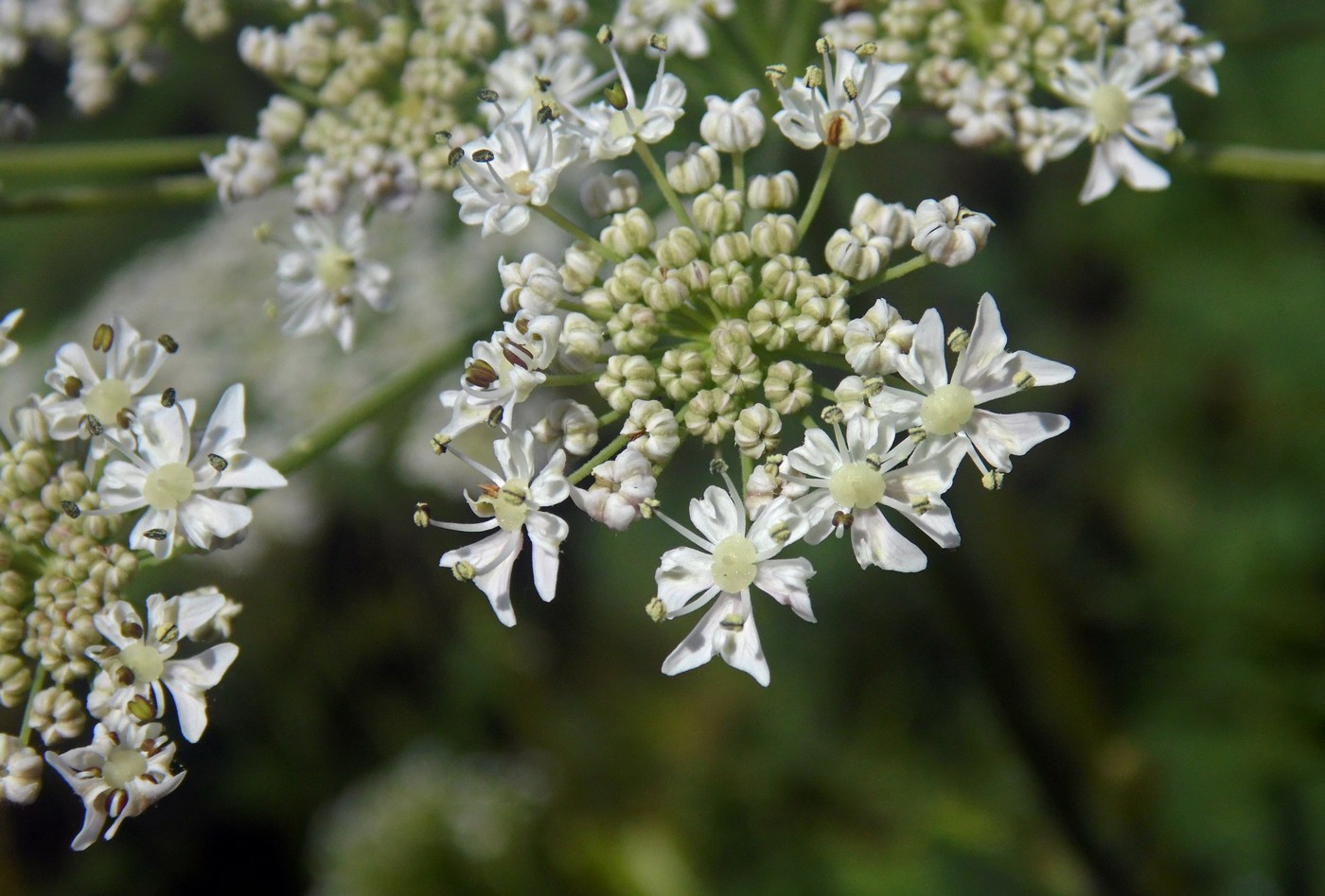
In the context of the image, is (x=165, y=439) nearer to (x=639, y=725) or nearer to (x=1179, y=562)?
(x=639, y=725)

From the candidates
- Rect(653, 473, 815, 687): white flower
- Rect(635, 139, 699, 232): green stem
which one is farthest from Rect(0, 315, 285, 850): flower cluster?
Rect(635, 139, 699, 232): green stem

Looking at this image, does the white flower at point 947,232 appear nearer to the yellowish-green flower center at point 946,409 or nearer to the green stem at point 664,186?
→ the yellowish-green flower center at point 946,409

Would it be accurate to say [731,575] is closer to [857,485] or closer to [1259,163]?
[857,485]

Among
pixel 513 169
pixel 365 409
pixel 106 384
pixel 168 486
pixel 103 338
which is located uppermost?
pixel 513 169

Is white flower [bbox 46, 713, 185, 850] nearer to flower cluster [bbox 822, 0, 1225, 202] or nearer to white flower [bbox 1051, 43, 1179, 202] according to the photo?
flower cluster [bbox 822, 0, 1225, 202]

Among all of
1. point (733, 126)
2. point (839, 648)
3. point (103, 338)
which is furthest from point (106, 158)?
point (839, 648)

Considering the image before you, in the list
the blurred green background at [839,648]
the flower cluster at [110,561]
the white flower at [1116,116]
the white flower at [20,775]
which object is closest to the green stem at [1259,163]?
the white flower at [1116,116]

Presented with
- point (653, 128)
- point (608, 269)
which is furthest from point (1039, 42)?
point (608, 269)
